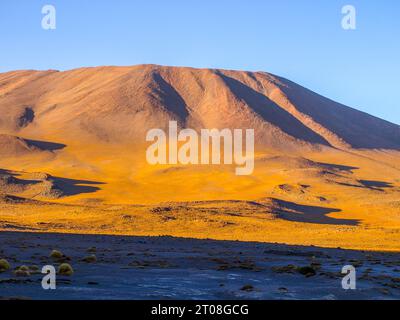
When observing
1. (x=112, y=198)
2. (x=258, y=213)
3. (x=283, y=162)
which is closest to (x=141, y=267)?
(x=258, y=213)

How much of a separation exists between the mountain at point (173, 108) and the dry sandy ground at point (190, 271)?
323ft

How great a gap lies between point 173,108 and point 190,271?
419 ft

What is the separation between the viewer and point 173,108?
5748 inches

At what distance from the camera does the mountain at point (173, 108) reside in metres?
134

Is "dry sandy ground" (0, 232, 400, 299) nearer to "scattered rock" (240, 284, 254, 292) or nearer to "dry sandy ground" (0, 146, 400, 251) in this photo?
"scattered rock" (240, 284, 254, 292)

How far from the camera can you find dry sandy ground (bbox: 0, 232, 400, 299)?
14.8m

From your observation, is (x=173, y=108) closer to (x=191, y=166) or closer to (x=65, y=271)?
(x=191, y=166)

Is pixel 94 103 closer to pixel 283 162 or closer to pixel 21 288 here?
pixel 283 162

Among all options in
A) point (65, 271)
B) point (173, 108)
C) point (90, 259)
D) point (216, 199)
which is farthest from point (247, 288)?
point (173, 108)

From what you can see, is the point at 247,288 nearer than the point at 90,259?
Yes

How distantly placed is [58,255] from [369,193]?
2636 inches

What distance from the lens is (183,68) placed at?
175000 mm

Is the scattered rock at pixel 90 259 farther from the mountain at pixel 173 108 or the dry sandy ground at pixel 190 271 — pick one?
the mountain at pixel 173 108

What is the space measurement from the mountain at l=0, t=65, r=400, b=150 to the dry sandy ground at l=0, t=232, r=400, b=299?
323 feet
